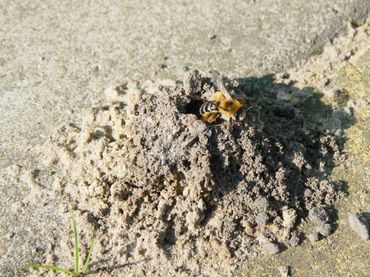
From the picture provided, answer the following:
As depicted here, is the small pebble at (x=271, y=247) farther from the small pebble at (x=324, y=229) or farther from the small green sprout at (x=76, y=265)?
the small green sprout at (x=76, y=265)

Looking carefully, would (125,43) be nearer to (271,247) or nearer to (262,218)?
(262,218)

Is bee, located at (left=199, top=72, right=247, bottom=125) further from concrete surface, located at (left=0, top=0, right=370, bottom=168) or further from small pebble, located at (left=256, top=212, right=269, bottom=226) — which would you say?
concrete surface, located at (left=0, top=0, right=370, bottom=168)

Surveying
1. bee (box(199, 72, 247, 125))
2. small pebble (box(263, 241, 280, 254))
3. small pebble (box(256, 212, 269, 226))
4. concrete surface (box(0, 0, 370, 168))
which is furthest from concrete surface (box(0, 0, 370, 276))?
small pebble (box(263, 241, 280, 254))

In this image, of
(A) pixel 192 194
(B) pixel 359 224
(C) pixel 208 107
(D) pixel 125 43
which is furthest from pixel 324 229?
(D) pixel 125 43

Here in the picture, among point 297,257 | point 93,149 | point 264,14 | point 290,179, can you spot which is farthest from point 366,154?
point 93,149

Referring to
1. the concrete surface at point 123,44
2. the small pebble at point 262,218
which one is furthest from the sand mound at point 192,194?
the concrete surface at point 123,44

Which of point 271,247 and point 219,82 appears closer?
point 271,247
